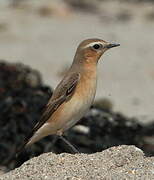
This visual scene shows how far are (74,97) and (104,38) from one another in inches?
367

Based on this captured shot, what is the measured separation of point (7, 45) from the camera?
58.9ft

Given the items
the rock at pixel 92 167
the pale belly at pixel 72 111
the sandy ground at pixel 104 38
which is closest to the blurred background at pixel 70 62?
the sandy ground at pixel 104 38

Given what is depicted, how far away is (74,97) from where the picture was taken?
879 cm

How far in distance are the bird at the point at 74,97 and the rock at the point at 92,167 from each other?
83 centimetres

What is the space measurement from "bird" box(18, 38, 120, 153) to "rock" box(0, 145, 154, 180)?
2.73 ft

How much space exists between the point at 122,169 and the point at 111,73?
338 inches

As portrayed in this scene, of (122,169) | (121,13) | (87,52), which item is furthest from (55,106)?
(121,13)

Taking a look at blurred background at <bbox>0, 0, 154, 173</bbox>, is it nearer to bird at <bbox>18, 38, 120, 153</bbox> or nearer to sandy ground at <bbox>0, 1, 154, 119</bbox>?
sandy ground at <bbox>0, 1, 154, 119</bbox>

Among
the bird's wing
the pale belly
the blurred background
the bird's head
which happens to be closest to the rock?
the pale belly

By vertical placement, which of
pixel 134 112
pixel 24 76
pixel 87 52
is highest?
pixel 87 52

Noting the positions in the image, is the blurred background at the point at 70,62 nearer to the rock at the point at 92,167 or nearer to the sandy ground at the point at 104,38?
the sandy ground at the point at 104,38

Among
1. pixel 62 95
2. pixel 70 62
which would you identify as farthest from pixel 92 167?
pixel 70 62

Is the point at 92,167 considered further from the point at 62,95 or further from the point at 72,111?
the point at 62,95

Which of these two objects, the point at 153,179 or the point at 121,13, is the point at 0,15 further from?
the point at 153,179
